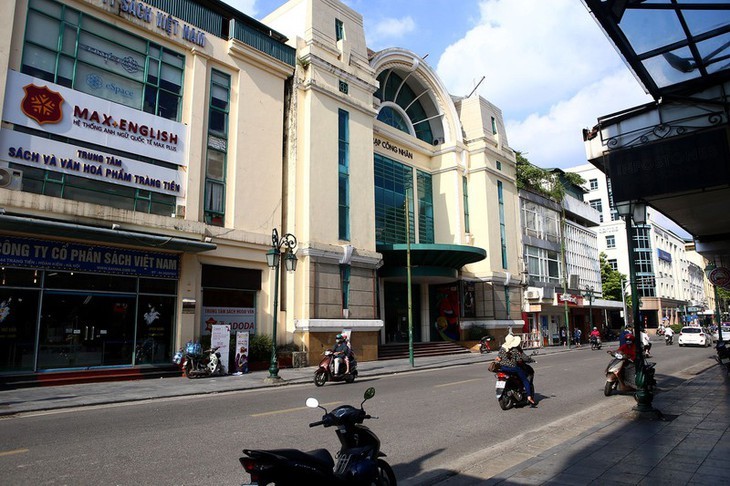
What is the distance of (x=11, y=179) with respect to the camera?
15.5 m

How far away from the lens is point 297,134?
968 inches

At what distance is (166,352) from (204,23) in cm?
1392

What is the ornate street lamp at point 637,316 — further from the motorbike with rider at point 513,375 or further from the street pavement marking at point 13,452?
the street pavement marking at point 13,452

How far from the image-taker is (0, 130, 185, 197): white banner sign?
15.8 metres

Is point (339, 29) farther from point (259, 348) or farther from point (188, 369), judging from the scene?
point (188, 369)

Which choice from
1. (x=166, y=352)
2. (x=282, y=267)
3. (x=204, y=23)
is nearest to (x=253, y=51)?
(x=204, y=23)

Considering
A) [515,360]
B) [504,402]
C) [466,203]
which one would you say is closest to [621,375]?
[515,360]

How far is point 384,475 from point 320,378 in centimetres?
1153

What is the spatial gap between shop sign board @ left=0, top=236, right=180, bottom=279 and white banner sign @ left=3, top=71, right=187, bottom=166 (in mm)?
3751

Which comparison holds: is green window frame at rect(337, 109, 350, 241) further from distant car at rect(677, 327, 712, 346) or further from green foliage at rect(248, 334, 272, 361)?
distant car at rect(677, 327, 712, 346)

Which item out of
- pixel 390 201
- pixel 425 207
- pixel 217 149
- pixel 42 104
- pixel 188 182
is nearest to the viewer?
pixel 42 104

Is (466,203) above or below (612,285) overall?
above

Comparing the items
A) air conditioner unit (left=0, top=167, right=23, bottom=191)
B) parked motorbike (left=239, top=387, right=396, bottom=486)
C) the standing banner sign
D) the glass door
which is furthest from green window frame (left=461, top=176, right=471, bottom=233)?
parked motorbike (left=239, top=387, right=396, bottom=486)

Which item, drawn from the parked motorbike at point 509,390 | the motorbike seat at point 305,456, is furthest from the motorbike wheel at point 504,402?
the motorbike seat at point 305,456
